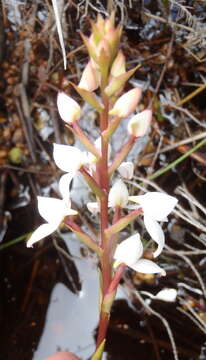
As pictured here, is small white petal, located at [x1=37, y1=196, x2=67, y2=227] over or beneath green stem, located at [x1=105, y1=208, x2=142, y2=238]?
over

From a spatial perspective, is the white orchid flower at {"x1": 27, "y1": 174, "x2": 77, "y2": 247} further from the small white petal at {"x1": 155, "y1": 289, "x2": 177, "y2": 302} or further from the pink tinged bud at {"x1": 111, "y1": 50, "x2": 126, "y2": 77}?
the small white petal at {"x1": 155, "y1": 289, "x2": 177, "y2": 302}

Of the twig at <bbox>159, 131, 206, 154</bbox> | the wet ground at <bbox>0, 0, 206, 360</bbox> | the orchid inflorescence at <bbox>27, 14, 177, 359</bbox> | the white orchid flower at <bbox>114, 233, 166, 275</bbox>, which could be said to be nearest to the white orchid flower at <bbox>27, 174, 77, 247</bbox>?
the orchid inflorescence at <bbox>27, 14, 177, 359</bbox>

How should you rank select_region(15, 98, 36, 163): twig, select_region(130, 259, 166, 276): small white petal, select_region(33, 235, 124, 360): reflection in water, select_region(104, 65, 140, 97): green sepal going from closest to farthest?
select_region(104, 65, 140, 97): green sepal
select_region(130, 259, 166, 276): small white petal
select_region(33, 235, 124, 360): reflection in water
select_region(15, 98, 36, 163): twig

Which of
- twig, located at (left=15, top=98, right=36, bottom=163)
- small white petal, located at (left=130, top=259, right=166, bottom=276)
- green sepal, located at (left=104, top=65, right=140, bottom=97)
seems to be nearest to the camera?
green sepal, located at (left=104, top=65, right=140, bottom=97)

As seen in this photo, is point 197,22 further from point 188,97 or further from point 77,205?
point 77,205

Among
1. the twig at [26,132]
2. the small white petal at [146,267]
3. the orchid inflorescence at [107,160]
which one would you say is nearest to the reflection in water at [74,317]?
the twig at [26,132]

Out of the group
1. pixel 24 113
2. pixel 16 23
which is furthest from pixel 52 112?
pixel 16 23

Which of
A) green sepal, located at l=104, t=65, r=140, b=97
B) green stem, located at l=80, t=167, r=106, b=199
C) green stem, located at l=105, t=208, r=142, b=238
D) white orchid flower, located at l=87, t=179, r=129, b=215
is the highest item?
green sepal, located at l=104, t=65, r=140, b=97
